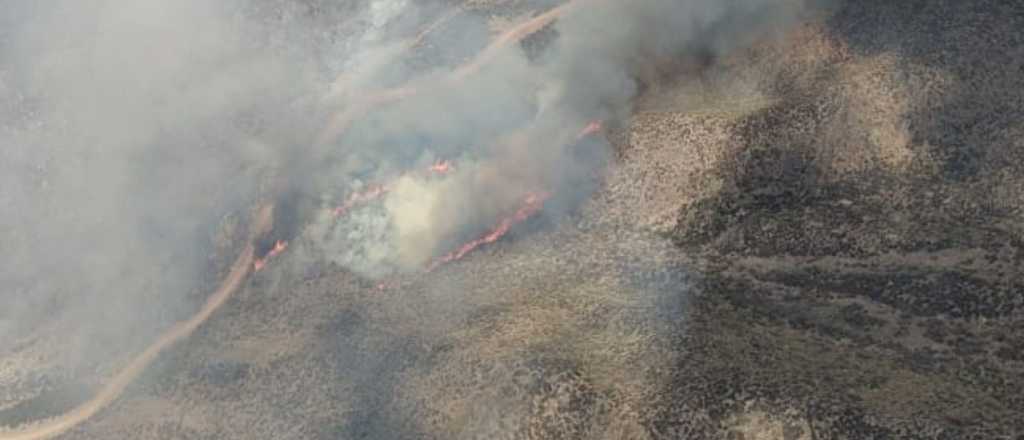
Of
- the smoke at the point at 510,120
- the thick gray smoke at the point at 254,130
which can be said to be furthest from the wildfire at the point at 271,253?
the smoke at the point at 510,120

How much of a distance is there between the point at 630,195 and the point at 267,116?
29.0 metres

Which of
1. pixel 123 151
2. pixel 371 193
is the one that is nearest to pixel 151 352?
pixel 371 193

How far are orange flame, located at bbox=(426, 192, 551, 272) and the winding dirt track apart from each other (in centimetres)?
1217

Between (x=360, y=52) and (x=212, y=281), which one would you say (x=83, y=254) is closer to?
(x=212, y=281)

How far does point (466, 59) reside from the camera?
6800 cm

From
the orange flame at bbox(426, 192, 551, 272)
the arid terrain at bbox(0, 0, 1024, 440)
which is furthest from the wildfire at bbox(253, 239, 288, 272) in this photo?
the orange flame at bbox(426, 192, 551, 272)

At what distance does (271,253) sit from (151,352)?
345 inches

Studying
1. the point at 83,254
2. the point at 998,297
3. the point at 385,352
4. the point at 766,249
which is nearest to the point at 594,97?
the point at 766,249

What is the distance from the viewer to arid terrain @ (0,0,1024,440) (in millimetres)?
39188

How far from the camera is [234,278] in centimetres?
5362

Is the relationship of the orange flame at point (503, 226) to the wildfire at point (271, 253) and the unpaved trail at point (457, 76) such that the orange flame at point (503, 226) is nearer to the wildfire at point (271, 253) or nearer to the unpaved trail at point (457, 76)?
the wildfire at point (271, 253)

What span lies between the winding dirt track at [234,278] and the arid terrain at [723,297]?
910mm

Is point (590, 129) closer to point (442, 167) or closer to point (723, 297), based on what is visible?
point (442, 167)

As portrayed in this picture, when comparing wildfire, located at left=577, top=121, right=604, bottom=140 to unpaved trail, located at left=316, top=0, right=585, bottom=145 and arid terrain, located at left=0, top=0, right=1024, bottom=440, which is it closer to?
arid terrain, located at left=0, top=0, right=1024, bottom=440
